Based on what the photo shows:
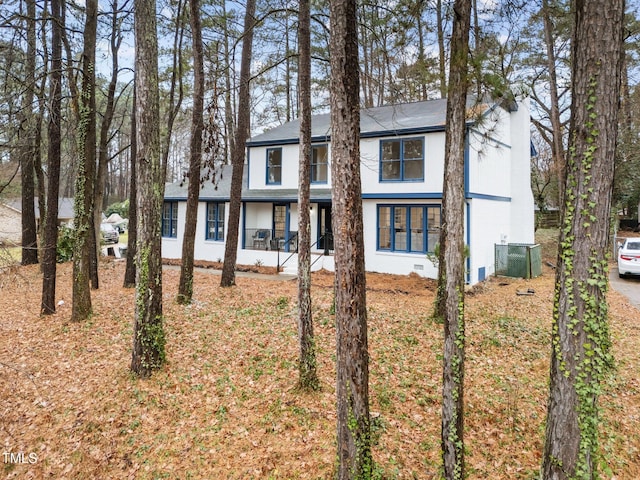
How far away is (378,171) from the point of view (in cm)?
1373

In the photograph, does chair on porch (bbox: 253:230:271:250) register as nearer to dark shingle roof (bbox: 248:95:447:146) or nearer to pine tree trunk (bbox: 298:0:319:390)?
dark shingle roof (bbox: 248:95:447:146)

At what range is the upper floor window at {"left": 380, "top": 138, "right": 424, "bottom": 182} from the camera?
43.4 feet

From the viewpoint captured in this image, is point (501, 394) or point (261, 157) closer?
point (501, 394)

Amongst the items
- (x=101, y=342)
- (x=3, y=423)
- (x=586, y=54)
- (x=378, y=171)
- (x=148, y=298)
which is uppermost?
(x=378, y=171)

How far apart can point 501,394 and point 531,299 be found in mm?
6321

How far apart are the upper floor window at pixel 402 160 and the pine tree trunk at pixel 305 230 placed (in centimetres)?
819

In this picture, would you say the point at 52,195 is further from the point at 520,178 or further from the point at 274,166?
the point at 520,178

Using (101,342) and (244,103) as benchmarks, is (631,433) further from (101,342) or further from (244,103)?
A: (244,103)

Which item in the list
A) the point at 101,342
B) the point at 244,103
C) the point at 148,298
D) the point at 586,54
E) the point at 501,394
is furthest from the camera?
the point at 244,103

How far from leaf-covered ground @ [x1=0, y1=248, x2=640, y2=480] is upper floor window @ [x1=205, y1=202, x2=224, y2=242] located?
8.60m

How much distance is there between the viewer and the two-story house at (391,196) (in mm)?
12781

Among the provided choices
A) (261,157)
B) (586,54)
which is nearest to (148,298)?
(586,54)

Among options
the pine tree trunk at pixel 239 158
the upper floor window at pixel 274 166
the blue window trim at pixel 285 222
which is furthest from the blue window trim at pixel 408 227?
the pine tree trunk at pixel 239 158

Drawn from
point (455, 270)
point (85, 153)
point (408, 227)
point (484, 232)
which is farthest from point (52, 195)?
point (484, 232)
